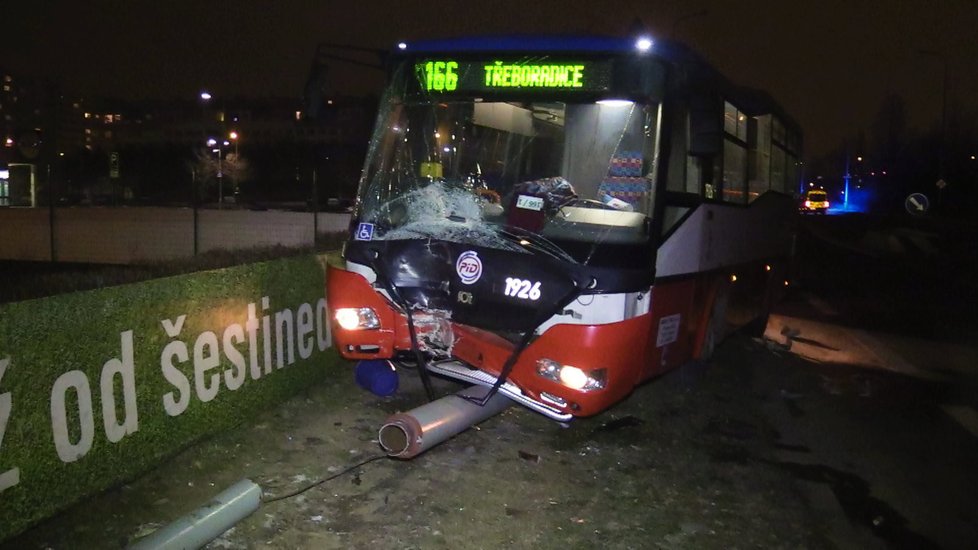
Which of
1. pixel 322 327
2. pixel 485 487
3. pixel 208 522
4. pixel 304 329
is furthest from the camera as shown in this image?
pixel 322 327

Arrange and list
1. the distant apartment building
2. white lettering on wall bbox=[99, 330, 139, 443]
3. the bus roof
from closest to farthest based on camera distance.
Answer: white lettering on wall bbox=[99, 330, 139, 443] → the bus roof → the distant apartment building

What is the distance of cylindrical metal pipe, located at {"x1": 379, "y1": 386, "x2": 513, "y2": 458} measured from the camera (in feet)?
19.7

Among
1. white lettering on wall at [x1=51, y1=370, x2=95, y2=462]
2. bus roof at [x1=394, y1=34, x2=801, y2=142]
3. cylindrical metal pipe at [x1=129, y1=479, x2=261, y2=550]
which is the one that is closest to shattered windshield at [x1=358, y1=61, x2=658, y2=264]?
bus roof at [x1=394, y1=34, x2=801, y2=142]

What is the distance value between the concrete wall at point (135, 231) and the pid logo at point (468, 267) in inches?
587

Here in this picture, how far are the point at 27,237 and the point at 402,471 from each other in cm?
1851

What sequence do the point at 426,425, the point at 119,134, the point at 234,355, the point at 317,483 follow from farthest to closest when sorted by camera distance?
1. the point at 119,134
2. the point at 234,355
3. the point at 426,425
4. the point at 317,483

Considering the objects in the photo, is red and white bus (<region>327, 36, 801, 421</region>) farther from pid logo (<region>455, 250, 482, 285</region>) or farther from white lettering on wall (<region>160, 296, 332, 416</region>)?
white lettering on wall (<region>160, 296, 332, 416</region>)

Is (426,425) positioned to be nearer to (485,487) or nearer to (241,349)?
(485,487)

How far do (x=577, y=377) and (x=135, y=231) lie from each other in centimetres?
1869

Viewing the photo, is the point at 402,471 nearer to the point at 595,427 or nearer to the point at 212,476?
the point at 212,476

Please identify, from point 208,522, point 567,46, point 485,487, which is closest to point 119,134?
point 567,46

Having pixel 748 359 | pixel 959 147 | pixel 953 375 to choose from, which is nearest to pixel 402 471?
pixel 748 359

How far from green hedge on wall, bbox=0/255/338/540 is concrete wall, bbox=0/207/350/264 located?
14039 mm

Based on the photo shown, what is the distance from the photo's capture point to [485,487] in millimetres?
5984
